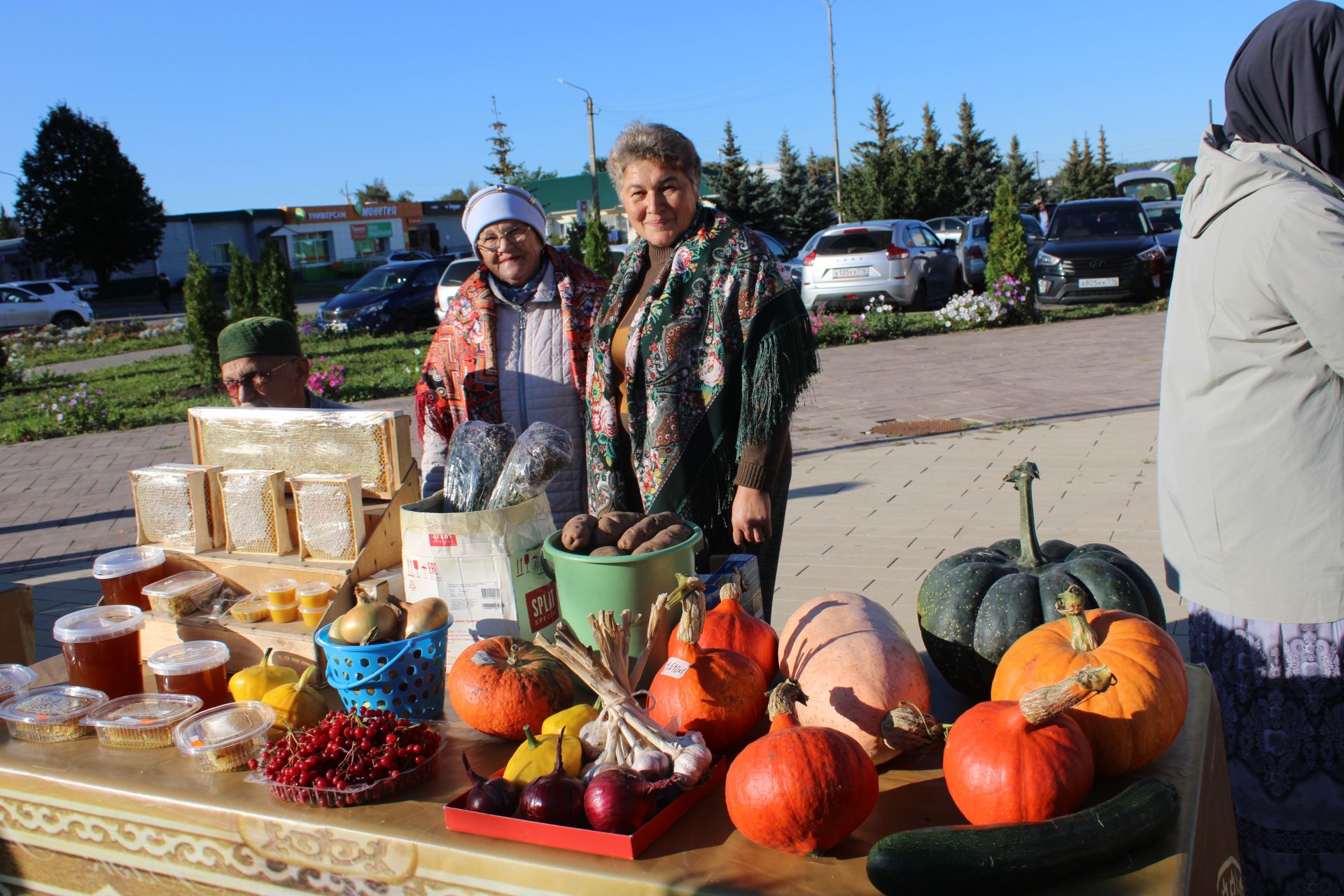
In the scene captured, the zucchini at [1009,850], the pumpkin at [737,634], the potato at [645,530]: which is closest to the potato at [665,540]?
the potato at [645,530]

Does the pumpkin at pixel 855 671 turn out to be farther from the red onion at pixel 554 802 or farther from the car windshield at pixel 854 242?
the car windshield at pixel 854 242

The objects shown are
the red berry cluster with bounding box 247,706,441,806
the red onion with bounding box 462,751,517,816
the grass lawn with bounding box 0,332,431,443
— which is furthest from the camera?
the grass lawn with bounding box 0,332,431,443

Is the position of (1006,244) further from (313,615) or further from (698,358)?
(313,615)

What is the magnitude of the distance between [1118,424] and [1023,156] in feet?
149

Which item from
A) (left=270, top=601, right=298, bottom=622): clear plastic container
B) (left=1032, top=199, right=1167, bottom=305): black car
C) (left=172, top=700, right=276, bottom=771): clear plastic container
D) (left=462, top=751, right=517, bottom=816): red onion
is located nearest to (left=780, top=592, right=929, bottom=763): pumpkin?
(left=462, top=751, right=517, bottom=816): red onion

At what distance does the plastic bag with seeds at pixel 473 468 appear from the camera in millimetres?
2350

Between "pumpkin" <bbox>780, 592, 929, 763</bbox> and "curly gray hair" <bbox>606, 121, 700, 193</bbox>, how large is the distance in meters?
1.46

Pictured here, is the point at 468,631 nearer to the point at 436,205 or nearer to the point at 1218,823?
the point at 1218,823

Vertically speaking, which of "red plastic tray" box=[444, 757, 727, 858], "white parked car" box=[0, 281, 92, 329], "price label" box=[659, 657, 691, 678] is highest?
"white parked car" box=[0, 281, 92, 329]

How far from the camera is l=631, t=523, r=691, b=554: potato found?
2.10m

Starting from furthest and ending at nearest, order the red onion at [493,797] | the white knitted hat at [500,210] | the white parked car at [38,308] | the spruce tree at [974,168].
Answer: the spruce tree at [974,168], the white parked car at [38,308], the white knitted hat at [500,210], the red onion at [493,797]

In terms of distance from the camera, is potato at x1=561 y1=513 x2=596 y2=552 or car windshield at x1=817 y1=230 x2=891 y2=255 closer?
potato at x1=561 y1=513 x2=596 y2=552

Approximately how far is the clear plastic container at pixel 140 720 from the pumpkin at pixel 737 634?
1025 millimetres

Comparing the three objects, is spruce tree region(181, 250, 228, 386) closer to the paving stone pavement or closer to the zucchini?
the paving stone pavement
